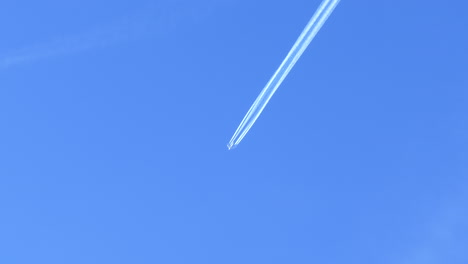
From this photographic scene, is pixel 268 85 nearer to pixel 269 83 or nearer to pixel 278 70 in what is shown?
pixel 269 83

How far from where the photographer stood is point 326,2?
1122 centimetres

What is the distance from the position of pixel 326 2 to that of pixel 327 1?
53mm

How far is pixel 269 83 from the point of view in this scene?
13.4 meters

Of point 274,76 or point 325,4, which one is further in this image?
point 274,76

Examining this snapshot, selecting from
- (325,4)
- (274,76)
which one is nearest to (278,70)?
(274,76)

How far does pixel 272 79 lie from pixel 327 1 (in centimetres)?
413

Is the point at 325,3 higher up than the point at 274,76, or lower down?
higher up

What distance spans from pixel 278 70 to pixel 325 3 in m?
3.66

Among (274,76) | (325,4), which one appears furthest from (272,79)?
(325,4)

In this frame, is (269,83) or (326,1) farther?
(269,83)

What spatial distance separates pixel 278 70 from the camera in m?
13.7

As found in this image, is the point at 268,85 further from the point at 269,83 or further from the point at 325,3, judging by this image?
the point at 325,3

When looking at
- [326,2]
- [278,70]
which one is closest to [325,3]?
[326,2]

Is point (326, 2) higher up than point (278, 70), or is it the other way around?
point (326, 2)
